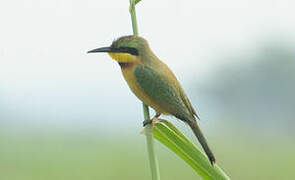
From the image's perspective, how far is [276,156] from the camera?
1978 cm

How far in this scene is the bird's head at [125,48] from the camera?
2.69 metres

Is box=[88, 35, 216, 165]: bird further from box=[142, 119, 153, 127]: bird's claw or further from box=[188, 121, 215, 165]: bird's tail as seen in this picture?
box=[142, 119, 153, 127]: bird's claw

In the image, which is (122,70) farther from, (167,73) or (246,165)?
(246,165)

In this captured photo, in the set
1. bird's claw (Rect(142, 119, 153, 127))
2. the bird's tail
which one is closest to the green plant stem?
bird's claw (Rect(142, 119, 153, 127))

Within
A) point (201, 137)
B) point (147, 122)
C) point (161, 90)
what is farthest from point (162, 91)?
point (147, 122)

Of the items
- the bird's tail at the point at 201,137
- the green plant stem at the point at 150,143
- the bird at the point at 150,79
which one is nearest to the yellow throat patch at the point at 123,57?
the bird at the point at 150,79

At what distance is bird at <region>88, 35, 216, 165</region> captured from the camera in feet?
8.92

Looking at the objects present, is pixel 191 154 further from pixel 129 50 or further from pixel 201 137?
pixel 129 50

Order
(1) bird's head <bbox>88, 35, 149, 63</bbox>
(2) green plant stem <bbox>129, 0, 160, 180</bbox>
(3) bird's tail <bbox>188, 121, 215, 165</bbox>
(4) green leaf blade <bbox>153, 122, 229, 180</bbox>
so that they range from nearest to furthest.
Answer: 1. (2) green plant stem <bbox>129, 0, 160, 180</bbox>
2. (4) green leaf blade <bbox>153, 122, 229, 180</bbox>
3. (3) bird's tail <bbox>188, 121, 215, 165</bbox>
4. (1) bird's head <bbox>88, 35, 149, 63</bbox>

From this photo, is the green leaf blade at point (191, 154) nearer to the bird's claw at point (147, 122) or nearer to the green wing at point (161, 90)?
the bird's claw at point (147, 122)

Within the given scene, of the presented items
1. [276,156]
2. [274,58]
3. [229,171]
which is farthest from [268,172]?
[274,58]

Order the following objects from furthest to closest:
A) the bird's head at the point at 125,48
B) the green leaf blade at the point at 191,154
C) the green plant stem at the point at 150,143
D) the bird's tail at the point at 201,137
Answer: the bird's head at the point at 125,48
the bird's tail at the point at 201,137
the green leaf blade at the point at 191,154
the green plant stem at the point at 150,143

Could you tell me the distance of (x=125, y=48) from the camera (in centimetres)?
272

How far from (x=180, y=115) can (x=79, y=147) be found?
1333 cm
